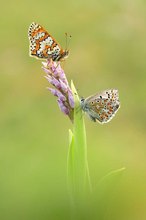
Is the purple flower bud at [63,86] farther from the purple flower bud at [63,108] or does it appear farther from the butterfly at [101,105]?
the butterfly at [101,105]

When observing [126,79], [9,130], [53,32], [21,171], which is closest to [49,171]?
[21,171]

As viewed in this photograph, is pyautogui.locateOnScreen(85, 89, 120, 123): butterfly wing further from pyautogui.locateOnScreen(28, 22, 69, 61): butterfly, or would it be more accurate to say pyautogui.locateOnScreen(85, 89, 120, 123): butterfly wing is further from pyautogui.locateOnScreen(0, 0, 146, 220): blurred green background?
pyautogui.locateOnScreen(0, 0, 146, 220): blurred green background

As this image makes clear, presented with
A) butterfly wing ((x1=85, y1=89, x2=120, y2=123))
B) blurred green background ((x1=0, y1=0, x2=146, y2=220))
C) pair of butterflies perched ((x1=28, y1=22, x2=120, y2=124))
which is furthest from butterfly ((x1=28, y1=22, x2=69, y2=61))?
blurred green background ((x1=0, y1=0, x2=146, y2=220))

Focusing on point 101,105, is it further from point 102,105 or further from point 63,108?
point 63,108

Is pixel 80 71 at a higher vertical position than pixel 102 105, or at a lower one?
higher

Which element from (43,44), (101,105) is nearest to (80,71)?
(43,44)

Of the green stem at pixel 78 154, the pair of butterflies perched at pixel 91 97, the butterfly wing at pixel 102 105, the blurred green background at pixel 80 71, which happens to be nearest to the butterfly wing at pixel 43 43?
the pair of butterflies perched at pixel 91 97
